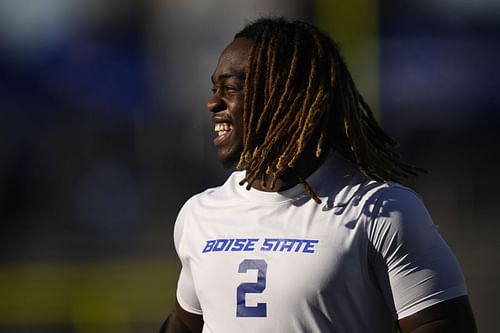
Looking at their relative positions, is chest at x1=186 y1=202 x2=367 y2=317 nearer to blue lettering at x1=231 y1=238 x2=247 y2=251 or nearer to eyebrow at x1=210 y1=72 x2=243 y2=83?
blue lettering at x1=231 y1=238 x2=247 y2=251

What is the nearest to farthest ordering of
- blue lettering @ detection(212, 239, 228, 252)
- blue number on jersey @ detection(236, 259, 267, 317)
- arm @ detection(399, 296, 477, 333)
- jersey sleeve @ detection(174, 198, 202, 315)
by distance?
arm @ detection(399, 296, 477, 333) → blue number on jersey @ detection(236, 259, 267, 317) → blue lettering @ detection(212, 239, 228, 252) → jersey sleeve @ detection(174, 198, 202, 315)

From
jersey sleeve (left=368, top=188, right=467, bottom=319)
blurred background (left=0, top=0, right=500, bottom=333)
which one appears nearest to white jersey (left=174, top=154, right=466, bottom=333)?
jersey sleeve (left=368, top=188, right=467, bottom=319)

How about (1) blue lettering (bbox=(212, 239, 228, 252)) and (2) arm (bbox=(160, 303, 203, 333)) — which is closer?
(1) blue lettering (bbox=(212, 239, 228, 252))

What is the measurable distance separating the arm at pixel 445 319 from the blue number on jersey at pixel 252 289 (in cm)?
30

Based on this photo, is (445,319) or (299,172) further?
(299,172)

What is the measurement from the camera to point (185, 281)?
239cm

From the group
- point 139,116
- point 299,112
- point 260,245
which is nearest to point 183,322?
point 260,245

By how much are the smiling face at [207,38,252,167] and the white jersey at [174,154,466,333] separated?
13 cm

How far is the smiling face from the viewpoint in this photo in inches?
88.7

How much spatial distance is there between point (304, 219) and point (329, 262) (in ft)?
0.46

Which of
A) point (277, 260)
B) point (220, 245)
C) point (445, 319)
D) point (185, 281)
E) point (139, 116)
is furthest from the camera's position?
point (139, 116)

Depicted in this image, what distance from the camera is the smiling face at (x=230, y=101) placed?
2.25 m

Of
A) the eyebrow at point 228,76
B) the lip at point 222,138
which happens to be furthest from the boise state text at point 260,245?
the eyebrow at point 228,76

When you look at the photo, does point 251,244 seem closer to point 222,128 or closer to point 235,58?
point 222,128
